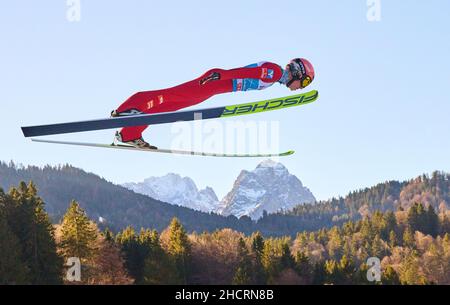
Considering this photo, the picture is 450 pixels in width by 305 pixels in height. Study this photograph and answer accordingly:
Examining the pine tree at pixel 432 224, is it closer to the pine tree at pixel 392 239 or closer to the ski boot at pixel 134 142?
the pine tree at pixel 392 239

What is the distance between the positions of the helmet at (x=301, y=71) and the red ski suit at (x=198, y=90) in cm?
95

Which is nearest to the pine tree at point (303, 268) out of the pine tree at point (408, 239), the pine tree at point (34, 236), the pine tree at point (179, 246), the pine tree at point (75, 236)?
the pine tree at point (179, 246)

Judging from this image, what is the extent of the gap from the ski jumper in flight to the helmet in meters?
0.38

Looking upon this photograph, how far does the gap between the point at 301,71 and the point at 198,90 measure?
3.11 meters

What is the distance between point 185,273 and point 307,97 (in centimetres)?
A: 3980

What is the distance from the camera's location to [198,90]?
846 inches

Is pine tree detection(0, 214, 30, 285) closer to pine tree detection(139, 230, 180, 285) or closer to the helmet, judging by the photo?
pine tree detection(139, 230, 180, 285)

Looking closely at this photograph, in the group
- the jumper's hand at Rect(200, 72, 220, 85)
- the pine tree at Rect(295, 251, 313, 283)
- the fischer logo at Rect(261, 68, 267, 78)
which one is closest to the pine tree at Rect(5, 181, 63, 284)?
the jumper's hand at Rect(200, 72, 220, 85)

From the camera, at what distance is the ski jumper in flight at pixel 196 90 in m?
21.1

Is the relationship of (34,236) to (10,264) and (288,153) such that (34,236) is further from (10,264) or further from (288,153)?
(288,153)

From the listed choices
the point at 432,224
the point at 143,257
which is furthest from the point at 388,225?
the point at 143,257
